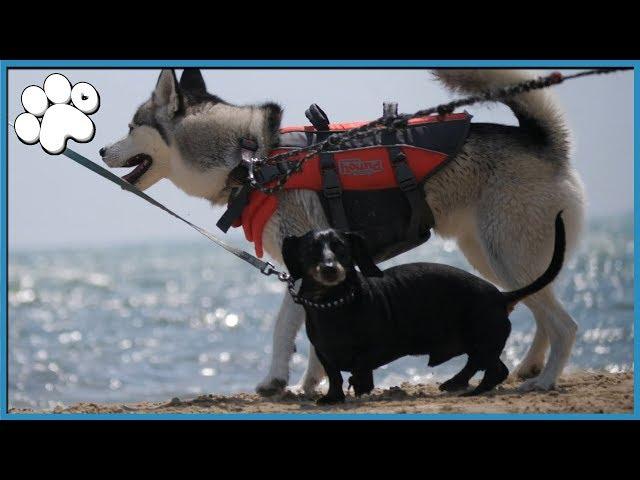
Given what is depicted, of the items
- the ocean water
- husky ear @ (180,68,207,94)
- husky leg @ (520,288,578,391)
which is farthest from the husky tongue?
husky leg @ (520,288,578,391)

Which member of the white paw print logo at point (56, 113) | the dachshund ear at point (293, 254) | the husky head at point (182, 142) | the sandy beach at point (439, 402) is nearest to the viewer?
the dachshund ear at point (293, 254)

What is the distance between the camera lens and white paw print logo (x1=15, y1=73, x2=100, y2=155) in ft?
18.4

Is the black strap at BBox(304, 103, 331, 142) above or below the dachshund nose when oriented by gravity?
above

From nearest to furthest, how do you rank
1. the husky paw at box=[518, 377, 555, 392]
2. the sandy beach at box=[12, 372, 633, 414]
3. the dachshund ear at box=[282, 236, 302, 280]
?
the dachshund ear at box=[282, 236, 302, 280], the sandy beach at box=[12, 372, 633, 414], the husky paw at box=[518, 377, 555, 392]

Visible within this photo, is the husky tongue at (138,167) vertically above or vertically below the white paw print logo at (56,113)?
below

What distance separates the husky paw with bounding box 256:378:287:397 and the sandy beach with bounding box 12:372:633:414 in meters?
0.05

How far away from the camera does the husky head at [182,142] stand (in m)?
6.41

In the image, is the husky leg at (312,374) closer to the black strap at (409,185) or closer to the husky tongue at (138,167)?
the black strap at (409,185)

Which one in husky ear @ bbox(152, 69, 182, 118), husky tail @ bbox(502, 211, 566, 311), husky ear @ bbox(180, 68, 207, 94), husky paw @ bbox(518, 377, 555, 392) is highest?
husky ear @ bbox(180, 68, 207, 94)

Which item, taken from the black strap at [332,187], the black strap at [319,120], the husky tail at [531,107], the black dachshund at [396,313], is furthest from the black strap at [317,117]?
the black dachshund at [396,313]

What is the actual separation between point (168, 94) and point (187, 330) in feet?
29.7

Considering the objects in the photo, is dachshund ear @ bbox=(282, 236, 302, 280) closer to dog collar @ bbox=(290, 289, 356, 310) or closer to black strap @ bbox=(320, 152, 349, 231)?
dog collar @ bbox=(290, 289, 356, 310)

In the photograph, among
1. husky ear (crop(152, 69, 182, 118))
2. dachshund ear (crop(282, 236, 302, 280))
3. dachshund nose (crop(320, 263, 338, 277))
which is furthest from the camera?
husky ear (crop(152, 69, 182, 118))

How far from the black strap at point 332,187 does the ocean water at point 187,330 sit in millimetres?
943
